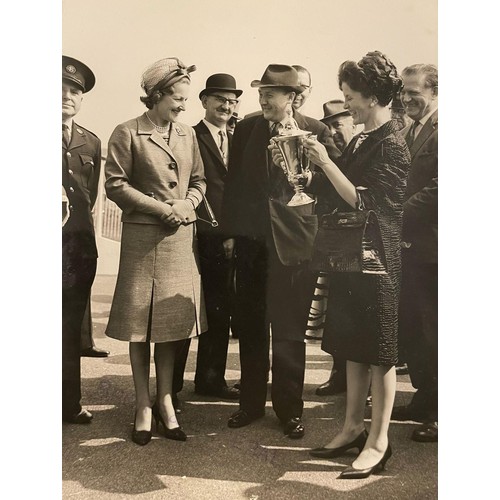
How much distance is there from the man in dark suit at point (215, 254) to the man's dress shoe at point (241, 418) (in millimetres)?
97

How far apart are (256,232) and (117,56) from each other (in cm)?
120

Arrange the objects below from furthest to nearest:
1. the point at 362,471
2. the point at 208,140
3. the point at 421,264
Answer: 1. the point at 208,140
2. the point at 421,264
3. the point at 362,471

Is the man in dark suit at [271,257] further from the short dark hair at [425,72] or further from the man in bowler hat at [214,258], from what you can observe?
the short dark hair at [425,72]

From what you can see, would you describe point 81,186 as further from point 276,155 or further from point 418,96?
point 418,96

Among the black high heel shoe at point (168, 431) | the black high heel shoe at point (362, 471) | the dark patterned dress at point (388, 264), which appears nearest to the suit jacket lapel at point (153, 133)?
the dark patterned dress at point (388, 264)

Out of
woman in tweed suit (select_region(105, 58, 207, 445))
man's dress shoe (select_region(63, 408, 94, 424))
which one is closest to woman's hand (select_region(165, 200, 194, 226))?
woman in tweed suit (select_region(105, 58, 207, 445))

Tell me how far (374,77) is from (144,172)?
1304 millimetres

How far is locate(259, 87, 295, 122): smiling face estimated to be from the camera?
336 centimetres

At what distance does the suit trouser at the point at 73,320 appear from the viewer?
133 inches

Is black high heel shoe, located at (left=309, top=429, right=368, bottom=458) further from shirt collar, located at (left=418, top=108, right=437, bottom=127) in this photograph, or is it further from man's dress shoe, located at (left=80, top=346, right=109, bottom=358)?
shirt collar, located at (left=418, top=108, right=437, bottom=127)

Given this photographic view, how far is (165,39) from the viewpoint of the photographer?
133 inches

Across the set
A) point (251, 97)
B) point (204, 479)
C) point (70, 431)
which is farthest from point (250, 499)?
point (251, 97)

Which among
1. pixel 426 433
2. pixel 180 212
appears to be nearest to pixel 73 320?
pixel 180 212

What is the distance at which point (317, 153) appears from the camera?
3.34 meters
